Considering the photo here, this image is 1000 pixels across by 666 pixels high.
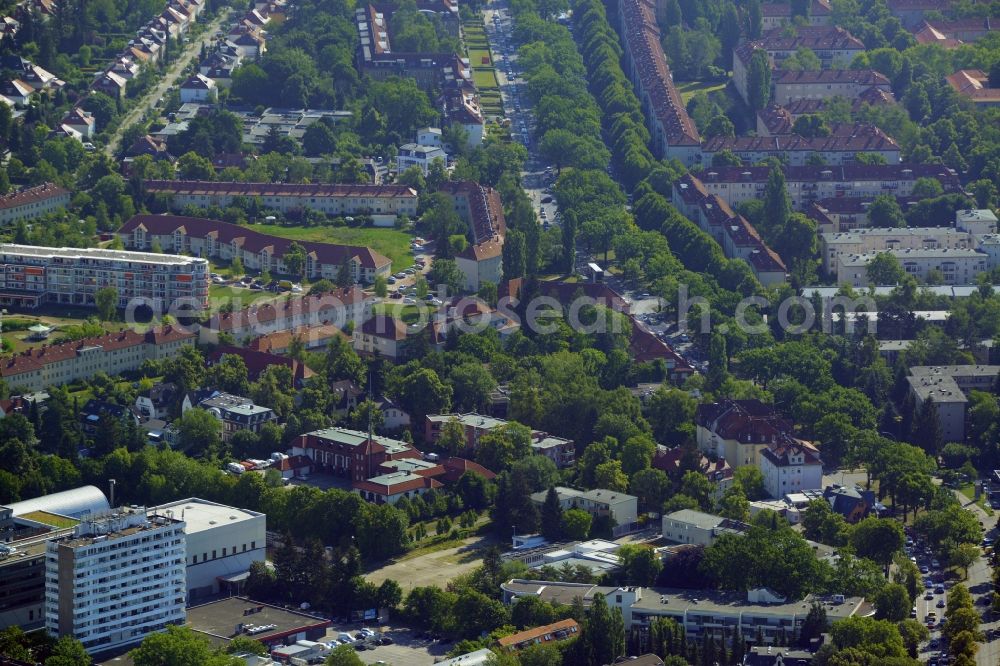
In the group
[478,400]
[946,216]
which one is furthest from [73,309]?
[946,216]

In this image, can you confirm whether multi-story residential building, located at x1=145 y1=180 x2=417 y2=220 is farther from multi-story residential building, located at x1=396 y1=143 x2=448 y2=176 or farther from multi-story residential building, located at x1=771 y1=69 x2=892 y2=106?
multi-story residential building, located at x1=771 y1=69 x2=892 y2=106

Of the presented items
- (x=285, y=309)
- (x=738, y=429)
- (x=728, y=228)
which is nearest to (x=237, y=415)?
(x=285, y=309)

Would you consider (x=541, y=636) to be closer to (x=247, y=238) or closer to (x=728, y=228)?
(x=247, y=238)

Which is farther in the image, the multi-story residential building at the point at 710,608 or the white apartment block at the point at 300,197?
the white apartment block at the point at 300,197

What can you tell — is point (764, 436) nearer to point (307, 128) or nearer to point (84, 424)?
point (84, 424)

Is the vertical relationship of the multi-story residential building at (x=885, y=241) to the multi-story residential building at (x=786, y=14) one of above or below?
below

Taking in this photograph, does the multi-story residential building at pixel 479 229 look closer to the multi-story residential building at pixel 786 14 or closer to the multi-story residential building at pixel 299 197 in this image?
the multi-story residential building at pixel 299 197

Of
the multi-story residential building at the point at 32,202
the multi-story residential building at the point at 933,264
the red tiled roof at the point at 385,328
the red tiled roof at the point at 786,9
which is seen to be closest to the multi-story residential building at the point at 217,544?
the red tiled roof at the point at 385,328
